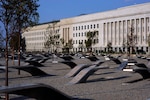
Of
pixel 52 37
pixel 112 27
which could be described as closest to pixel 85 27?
pixel 112 27

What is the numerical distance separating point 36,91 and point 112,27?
94040 millimetres

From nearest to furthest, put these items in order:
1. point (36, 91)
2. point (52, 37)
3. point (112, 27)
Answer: point (36, 91)
point (52, 37)
point (112, 27)

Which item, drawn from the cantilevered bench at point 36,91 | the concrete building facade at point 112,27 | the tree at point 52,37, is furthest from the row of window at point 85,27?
the cantilevered bench at point 36,91

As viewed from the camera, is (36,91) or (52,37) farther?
(52,37)

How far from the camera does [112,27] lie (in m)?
101

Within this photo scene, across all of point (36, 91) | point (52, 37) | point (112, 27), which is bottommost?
point (36, 91)

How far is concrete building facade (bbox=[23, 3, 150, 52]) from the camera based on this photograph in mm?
87912

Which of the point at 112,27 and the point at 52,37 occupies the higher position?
the point at 112,27

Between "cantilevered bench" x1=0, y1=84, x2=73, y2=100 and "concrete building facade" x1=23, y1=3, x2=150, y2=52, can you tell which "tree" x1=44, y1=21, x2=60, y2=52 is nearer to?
"concrete building facade" x1=23, y1=3, x2=150, y2=52

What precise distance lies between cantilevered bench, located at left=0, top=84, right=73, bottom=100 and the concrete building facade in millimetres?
63753

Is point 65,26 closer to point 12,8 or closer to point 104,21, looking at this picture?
point 104,21

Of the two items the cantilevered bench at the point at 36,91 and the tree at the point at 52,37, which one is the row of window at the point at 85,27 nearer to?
the tree at the point at 52,37

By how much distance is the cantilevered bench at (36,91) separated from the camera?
24.3ft

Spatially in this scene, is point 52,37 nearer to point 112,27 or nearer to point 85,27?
point 112,27
